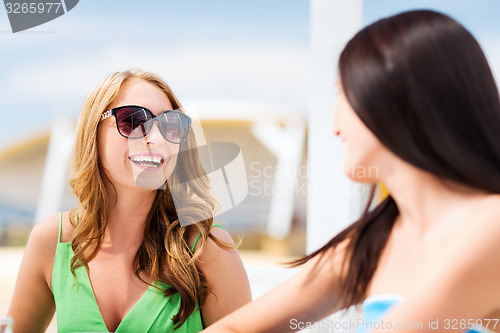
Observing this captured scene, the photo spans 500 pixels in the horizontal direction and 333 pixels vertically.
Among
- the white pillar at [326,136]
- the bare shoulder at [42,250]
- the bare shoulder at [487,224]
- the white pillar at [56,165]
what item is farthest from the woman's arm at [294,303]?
the white pillar at [56,165]

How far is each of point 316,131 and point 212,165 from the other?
575 mm

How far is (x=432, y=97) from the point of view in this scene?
769 millimetres

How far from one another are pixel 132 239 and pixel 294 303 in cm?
69

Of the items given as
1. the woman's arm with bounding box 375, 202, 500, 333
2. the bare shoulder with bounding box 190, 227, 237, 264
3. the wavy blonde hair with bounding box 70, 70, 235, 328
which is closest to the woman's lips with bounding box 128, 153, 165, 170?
the wavy blonde hair with bounding box 70, 70, 235, 328

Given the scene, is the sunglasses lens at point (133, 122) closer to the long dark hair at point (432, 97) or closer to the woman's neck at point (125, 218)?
the woman's neck at point (125, 218)

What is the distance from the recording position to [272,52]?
729cm

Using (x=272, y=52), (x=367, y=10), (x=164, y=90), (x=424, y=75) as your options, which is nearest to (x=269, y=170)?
(x=164, y=90)

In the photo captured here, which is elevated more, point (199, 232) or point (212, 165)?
point (212, 165)

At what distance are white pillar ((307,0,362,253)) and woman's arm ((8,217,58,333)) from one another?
3.18 feet

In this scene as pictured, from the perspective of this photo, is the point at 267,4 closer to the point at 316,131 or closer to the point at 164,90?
the point at 316,131

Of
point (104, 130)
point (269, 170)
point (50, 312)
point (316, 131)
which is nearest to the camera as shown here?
point (104, 130)

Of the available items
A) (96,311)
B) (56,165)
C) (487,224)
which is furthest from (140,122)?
(56,165)

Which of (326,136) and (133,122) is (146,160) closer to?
(133,122)

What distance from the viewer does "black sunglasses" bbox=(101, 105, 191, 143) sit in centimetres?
143
